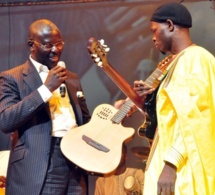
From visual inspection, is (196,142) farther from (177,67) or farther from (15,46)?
(15,46)

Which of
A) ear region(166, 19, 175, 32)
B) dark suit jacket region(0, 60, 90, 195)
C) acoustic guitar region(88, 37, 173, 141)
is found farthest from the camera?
dark suit jacket region(0, 60, 90, 195)

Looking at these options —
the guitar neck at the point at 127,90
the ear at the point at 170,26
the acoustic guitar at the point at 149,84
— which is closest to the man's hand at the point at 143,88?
the acoustic guitar at the point at 149,84

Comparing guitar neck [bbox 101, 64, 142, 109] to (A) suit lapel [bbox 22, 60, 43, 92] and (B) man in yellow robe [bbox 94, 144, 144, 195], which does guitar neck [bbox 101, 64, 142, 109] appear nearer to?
(A) suit lapel [bbox 22, 60, 43, 92]

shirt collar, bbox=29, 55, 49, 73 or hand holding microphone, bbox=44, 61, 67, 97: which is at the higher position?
shirt collar, bbox=29, 55, 49, 73

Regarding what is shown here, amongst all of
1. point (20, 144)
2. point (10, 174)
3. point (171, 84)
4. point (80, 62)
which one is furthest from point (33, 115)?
point (80, 62)

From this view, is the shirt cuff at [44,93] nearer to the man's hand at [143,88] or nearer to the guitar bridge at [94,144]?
the guitar bridge at [94,144]

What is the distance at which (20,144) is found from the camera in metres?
2.96

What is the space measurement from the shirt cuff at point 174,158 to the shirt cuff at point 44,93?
36.8 inches

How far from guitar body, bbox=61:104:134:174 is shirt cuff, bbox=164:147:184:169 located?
0.69 m

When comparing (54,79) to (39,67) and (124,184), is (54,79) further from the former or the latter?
(124,184)

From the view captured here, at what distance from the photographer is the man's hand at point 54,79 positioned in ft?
9.46

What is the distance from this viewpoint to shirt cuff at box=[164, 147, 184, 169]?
88.0 inches

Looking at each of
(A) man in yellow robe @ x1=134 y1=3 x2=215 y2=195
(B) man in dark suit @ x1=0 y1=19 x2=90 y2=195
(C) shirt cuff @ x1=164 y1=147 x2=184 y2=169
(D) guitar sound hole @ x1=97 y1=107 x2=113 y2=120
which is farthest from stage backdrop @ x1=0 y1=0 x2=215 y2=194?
(C) shirt cuff @ x1=164 y1=147 x2=184 y2=169

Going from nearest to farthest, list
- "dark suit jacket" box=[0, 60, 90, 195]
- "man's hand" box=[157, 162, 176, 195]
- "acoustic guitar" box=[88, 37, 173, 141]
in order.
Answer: "man's hand" box=[157, 162, 176, 195]
"acoustic guitar" box=[88, 37, 173, 141]
"dark suit jacket" box=[0, 60, 90, 195]
